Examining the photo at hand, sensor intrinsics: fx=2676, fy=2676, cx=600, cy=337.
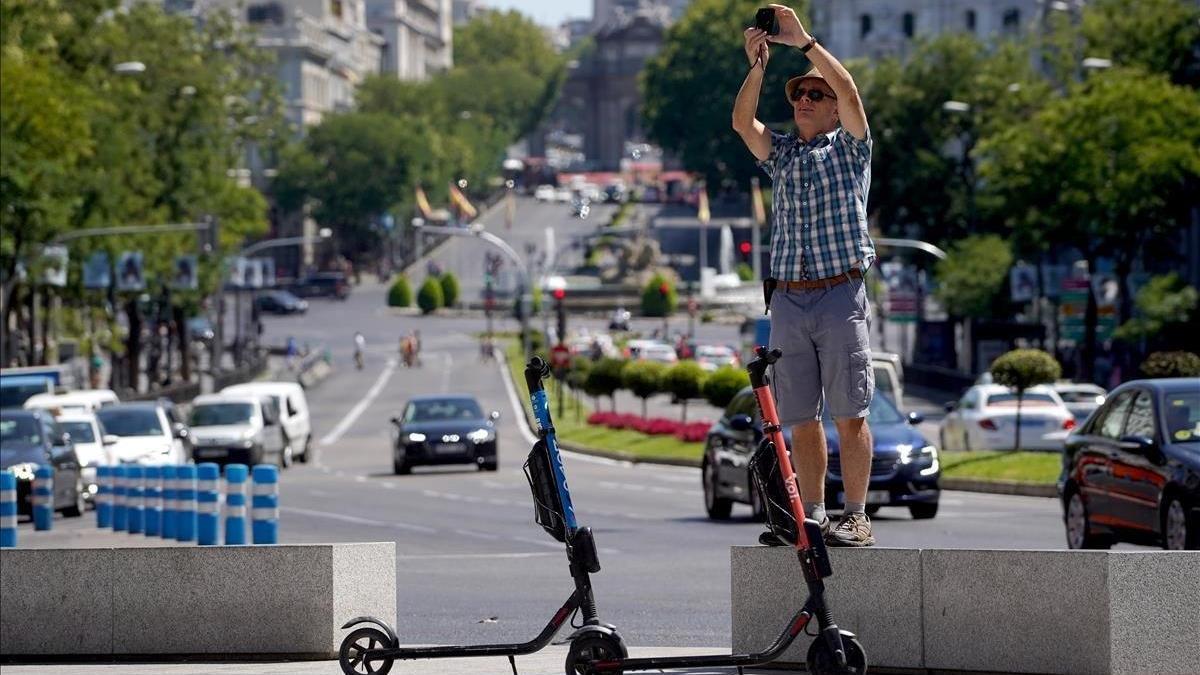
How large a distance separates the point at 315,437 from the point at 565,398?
13942 millimetres

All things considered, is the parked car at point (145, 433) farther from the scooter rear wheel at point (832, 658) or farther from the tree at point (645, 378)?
the scooter rear wheel at point (832, 658)

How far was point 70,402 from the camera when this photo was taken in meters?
43.8

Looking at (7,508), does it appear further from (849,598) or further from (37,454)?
(849,598)

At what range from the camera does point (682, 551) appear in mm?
23297

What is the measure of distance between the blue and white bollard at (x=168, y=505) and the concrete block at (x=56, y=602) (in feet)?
46.3

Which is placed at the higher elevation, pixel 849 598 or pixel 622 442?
pixel 849 598

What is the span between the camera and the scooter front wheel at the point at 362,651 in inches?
424

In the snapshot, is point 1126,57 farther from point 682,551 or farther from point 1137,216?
point 682,551

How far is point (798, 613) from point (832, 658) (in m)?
0.28

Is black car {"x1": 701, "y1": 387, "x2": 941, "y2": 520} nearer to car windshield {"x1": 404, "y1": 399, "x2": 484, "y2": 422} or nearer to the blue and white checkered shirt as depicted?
the blue and white checkered shirt

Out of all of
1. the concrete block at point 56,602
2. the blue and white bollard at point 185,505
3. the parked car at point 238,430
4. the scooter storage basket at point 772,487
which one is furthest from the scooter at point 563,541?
the parked car at point 238,430

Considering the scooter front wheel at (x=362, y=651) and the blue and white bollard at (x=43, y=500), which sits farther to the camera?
the blue and white bollard at (x=43, y=500)

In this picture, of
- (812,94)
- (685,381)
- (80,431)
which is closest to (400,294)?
(685,381)

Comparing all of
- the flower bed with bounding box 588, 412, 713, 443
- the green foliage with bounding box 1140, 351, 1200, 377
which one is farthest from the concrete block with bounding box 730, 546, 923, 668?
the flower bed with bounding box 588, 412, 713, 443
